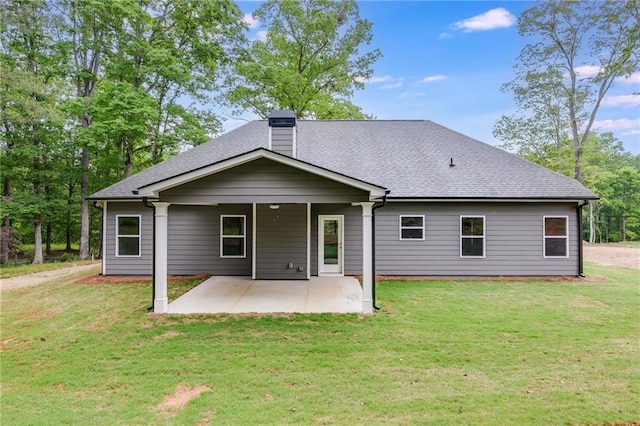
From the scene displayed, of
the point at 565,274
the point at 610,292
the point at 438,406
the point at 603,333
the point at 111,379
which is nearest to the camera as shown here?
the point at 438,406

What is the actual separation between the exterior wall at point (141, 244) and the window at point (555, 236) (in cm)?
1254

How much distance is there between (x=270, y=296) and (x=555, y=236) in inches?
354

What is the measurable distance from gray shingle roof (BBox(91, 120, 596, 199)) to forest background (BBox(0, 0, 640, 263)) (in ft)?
17.2

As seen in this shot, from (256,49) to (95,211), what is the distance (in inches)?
607

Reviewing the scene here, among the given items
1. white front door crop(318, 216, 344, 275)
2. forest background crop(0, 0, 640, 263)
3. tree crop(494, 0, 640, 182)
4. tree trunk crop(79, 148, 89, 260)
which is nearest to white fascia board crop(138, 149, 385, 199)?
white front door crop(318, 216, 344, 275)

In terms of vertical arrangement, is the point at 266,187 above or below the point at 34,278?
above

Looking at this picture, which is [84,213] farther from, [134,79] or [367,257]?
[367,257]

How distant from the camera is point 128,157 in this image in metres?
16.1

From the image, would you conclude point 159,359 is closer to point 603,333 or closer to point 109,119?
point 603,333

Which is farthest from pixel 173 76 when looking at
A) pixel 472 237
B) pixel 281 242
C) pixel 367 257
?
pixel 472 237

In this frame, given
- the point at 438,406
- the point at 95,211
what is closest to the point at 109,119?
the point at 95,211

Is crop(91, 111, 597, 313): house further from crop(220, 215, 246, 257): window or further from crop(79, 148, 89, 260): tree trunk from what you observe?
crop(79, 148, 89, 260): tree trunk

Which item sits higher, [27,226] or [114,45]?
[114,45]

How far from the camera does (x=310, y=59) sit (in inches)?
767
